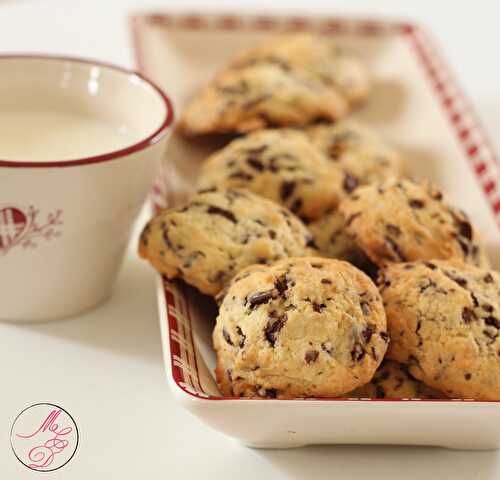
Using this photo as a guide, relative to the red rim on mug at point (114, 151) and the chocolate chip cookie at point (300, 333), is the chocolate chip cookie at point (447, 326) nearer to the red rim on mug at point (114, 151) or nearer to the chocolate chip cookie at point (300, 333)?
the chocolate chip cookie at point (300, 333)

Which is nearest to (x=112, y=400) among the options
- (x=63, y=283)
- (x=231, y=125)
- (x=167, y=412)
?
(x=167, y=412)

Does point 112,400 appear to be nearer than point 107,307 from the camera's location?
Yes

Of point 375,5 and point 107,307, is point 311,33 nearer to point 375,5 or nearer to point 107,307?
point 375,5

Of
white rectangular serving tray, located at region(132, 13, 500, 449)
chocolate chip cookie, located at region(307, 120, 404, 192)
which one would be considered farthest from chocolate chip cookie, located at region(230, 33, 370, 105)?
chocolate chip cookie, located at region(307, 120, 404, 192)

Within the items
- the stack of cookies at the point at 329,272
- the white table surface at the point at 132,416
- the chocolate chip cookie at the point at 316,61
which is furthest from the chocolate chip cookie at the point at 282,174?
Answer: the chocolate chip cookie at the point at 316,61

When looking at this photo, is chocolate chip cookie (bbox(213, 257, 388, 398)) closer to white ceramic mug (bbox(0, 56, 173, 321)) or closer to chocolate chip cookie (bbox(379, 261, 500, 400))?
chocolate chip cookie (bbox(379, 261, 500, 400))
